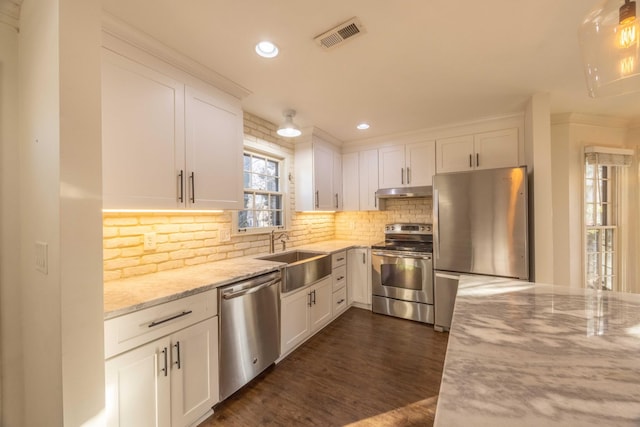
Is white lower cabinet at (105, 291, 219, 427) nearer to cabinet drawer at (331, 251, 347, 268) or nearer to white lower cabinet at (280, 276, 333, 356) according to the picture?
white lower cabinet at (280, 276, 333, 356)

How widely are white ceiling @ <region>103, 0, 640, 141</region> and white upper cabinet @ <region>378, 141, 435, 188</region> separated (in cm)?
69

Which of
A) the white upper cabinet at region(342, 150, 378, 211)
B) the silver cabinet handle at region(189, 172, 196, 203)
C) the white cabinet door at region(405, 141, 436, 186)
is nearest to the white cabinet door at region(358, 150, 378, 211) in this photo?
the white upper cabinet at region(342, 150, 378, 211)

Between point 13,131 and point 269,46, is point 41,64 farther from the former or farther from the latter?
point 269,46

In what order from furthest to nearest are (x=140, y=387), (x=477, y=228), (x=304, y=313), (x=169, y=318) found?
(x=477, y=228), (x=304, y=313), (x=169, y=318), (x=140, y=387)

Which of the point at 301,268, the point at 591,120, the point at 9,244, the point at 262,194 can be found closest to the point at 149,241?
the point at 9,244

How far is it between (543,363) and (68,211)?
170cm

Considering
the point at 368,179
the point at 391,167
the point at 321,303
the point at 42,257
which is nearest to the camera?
the point at 42,257

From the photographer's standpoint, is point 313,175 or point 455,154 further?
point 313,175

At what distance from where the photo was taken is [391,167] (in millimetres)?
3777

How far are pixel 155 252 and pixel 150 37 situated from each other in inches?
57.8

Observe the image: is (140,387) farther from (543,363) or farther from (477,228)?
(477,228)

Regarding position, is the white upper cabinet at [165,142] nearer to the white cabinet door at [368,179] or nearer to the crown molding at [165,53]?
the crown molding at [165,53]

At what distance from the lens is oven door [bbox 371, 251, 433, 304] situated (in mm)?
3150

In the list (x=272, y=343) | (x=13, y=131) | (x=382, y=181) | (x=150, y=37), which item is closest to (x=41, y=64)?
(x=13, y=131)
